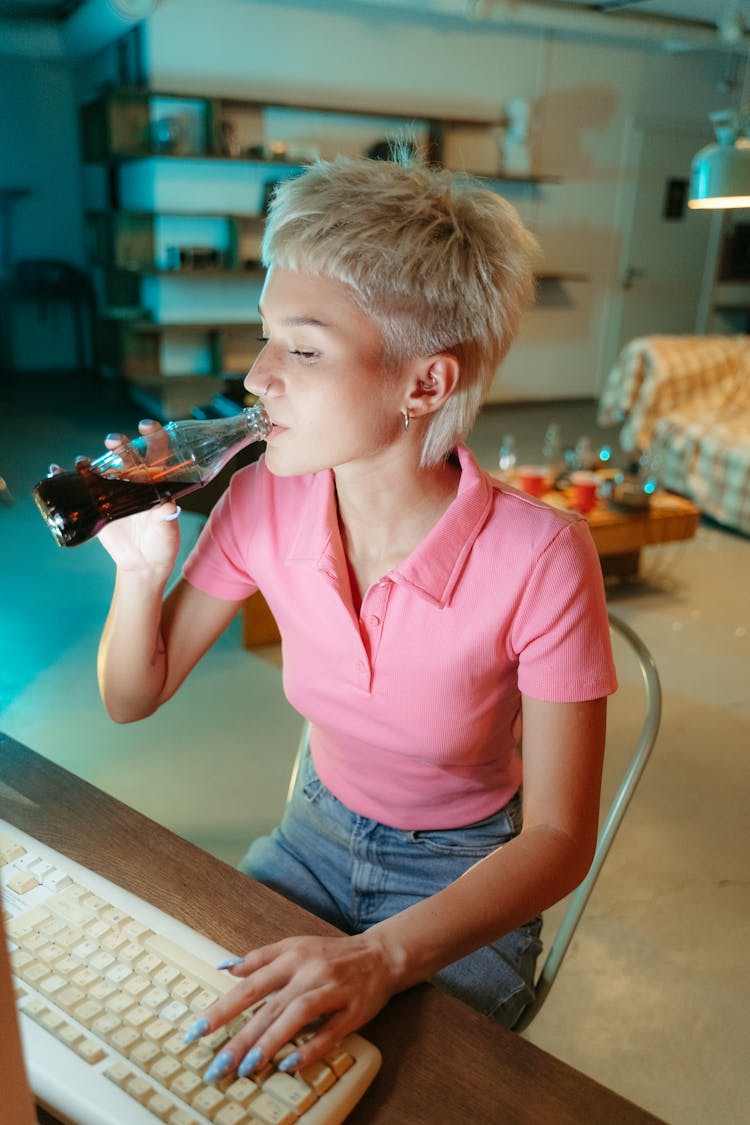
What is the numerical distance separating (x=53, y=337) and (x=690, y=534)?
21.1 feet

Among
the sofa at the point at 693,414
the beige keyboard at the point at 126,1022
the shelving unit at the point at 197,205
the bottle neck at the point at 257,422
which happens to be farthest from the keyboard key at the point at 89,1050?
the shelving unit at the point at 197,205

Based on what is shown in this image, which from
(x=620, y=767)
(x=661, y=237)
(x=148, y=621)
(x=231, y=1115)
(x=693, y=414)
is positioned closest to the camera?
(x=231, y=1115)

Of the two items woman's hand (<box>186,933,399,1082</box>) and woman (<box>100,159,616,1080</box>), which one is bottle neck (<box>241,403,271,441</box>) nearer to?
woman (<box>100,159,616,1080</box>)

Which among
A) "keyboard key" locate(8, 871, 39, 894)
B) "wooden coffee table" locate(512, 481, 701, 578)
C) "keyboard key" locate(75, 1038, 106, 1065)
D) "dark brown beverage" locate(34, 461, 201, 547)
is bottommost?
"wooden coffee table" locate(512, 481, 701, 578)

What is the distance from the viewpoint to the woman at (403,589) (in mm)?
947

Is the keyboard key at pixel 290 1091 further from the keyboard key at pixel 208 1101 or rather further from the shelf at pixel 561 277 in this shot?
the shelf at pixel 561 277

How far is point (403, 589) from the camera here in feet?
3.28

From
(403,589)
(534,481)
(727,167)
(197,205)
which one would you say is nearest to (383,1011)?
(403,589)

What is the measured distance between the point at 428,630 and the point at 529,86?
6.95 m

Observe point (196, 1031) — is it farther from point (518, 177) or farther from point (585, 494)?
point (518, 177)

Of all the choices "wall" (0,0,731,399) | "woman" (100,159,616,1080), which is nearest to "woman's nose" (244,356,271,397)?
"woman" (100,159,616,1080)

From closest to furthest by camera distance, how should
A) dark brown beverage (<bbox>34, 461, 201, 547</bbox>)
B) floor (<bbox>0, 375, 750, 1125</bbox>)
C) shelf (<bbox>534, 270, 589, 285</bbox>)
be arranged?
dark brown beverage (<bbox>34, 461, 201, 547</bbox>) → floor (<bbox>0, 375, 750, 1125</bbox>) → shelf (<bbox>534, 270, 589, 285</bbox>)

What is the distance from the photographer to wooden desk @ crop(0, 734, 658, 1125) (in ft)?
2.02

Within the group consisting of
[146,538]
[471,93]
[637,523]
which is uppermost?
[471,93]
